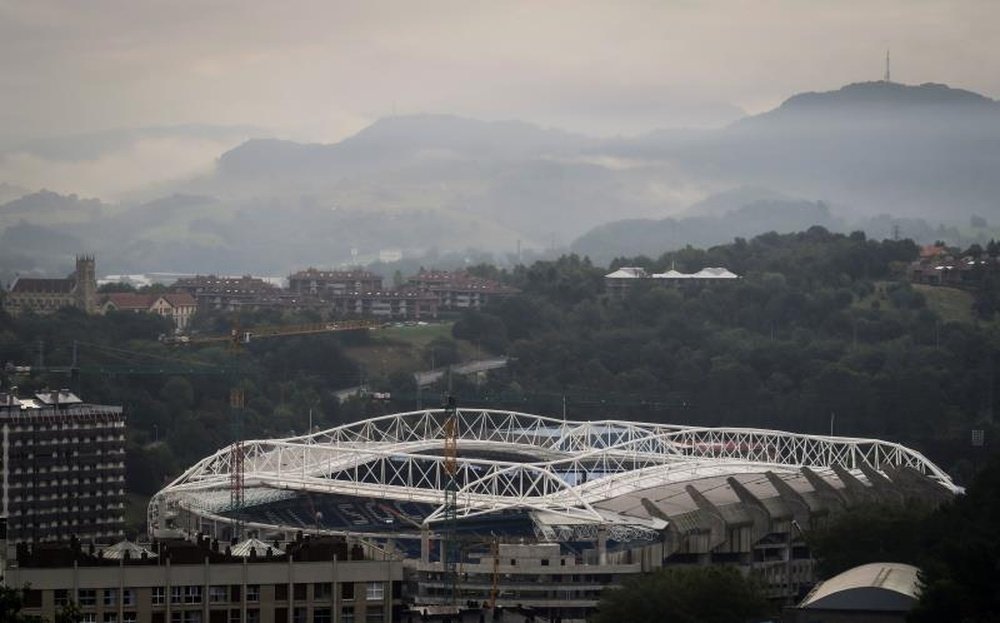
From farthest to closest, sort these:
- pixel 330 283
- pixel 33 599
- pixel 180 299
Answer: pixel 330 283 < pixel 180 299 < pixel 33 599

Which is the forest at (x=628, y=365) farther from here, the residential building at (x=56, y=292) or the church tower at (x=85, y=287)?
the residential building at (x=56, y=292)

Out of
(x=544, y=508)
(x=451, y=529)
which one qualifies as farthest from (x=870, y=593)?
(x=451, y=529)

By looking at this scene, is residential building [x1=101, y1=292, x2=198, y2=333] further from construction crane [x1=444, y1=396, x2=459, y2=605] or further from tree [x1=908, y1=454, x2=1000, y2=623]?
tree [x1=908, y1=454, x2=1000, y2=623]

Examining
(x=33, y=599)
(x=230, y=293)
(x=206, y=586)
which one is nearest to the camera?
(x=33, y=599)

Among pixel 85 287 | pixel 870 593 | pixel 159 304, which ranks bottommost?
pixel 870 593

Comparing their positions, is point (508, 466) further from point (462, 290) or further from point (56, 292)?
point (462, 290)

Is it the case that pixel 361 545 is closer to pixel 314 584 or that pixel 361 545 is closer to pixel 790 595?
pixel 314 584

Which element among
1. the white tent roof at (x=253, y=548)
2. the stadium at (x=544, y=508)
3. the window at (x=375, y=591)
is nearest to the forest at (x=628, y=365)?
the stadium at (x=544, y=508)
